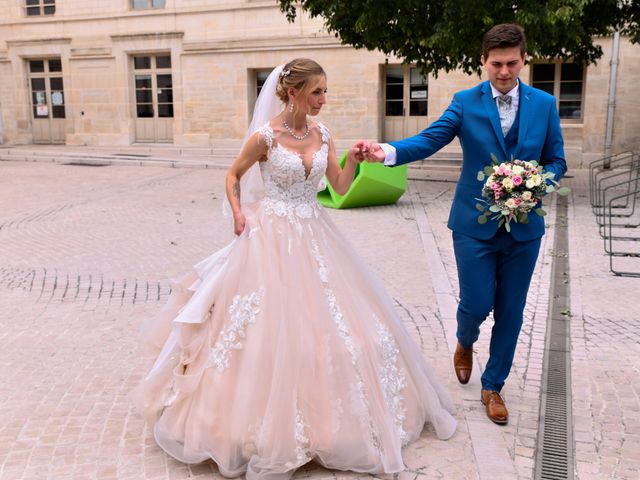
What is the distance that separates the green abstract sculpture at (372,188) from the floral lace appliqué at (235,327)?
23.6 ft

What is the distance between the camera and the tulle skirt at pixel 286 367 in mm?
3041

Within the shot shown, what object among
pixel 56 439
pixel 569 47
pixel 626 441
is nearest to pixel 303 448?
pixel 56 439

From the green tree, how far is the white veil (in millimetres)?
6846

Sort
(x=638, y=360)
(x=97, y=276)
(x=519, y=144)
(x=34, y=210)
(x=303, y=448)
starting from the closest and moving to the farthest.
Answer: (x=303, y=448), (x=519, y=144), (x=638, y=360), (x=97, y=276), (x=34, y=210)

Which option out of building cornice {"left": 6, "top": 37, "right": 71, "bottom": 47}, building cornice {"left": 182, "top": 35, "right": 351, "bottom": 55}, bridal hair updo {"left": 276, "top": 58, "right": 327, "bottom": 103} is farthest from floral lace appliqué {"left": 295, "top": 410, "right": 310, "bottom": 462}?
building cornice {"left": 6, "top": 37, "right": 71, "bottom": 47}

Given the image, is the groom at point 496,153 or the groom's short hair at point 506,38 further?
the groom at point 496,153

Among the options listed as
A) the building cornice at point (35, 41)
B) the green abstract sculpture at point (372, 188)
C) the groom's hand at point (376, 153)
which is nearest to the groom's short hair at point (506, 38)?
the groom's hand at point (376, 153)

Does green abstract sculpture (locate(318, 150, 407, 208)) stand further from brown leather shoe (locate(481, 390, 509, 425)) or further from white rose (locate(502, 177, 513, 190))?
white rose (locate(502, 177, 513, 190))

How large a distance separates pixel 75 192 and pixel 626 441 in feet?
37.5

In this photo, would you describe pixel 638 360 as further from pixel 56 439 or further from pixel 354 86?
pixel 354 86

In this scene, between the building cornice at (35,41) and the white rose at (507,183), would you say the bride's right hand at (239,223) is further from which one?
the building cornice at (35,41)

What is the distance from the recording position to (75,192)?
1284cm

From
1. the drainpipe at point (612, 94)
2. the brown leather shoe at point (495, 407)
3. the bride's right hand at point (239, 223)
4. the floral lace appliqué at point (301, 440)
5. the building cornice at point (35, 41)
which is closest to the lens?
the floral lace appliqué at point (301, 440)

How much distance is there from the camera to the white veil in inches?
141
